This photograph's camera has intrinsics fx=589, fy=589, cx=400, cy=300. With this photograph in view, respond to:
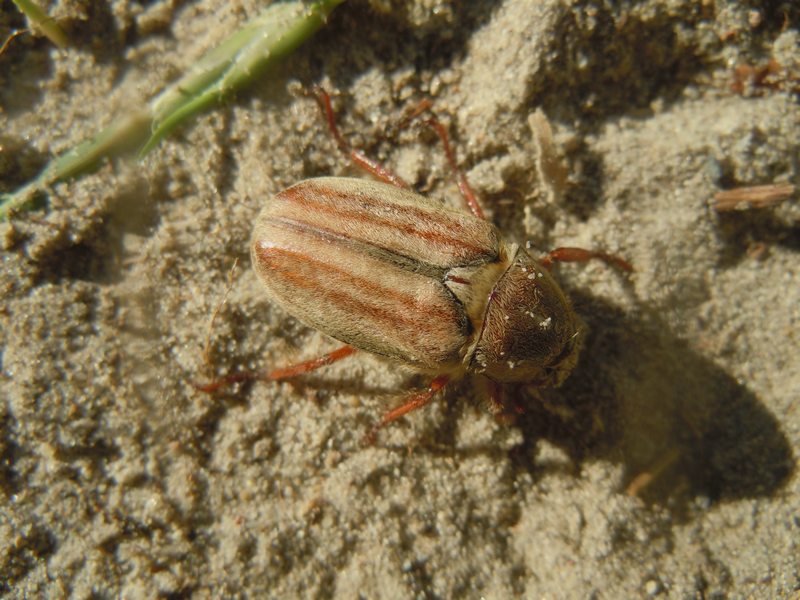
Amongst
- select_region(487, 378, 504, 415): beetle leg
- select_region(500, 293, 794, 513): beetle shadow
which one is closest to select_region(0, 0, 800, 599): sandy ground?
select_region(500, 293, 794, 513): beetle shadow

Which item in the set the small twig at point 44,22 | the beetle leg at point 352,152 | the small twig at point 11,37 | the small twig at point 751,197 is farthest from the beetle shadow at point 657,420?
the small twig at point 11,37

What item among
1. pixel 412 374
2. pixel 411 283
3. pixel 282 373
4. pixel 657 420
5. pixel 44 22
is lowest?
pixel 657 420

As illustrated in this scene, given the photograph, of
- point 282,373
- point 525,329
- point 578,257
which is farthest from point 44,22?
point 578,257

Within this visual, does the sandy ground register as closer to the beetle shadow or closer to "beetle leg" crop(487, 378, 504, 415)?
the beetle shadow

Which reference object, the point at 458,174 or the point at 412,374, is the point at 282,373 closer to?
the point at 412,374

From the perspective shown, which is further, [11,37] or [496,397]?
[11,37]

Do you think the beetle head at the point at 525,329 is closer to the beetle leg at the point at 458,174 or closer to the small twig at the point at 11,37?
the beetle leg at the point at 458,174

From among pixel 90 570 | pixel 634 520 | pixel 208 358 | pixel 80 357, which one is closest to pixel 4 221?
pixel 80 357
